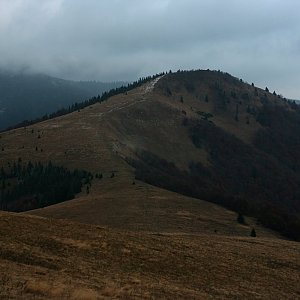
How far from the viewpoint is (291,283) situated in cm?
3142

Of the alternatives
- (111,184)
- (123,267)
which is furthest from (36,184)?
(123,267)

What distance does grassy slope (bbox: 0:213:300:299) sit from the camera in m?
21.8

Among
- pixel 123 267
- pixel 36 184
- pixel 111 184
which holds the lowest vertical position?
pixel 36 184

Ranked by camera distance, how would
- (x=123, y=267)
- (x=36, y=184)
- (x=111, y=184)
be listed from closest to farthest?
(x=123, y=267) < (x=111, y=184) < (x=36, y=184)

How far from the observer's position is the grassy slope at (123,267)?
71.6 ft

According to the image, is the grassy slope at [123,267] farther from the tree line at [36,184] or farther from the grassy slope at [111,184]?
the tree line at [36,184]

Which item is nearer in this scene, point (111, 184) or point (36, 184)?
point (111, 184)

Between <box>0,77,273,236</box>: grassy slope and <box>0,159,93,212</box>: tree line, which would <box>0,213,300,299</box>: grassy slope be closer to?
<box>0,77,273,236</box>: grassy slope

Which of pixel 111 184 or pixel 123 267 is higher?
pixel 123 267

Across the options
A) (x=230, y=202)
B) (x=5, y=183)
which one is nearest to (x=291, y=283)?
(x=230, y=202)

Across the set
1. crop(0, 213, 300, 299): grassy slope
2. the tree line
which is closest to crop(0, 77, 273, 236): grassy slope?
the tree line

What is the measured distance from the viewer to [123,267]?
2762 centimetres

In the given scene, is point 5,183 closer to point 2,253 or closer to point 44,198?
point 44,198

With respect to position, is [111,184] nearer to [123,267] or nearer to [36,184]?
[36,184]
